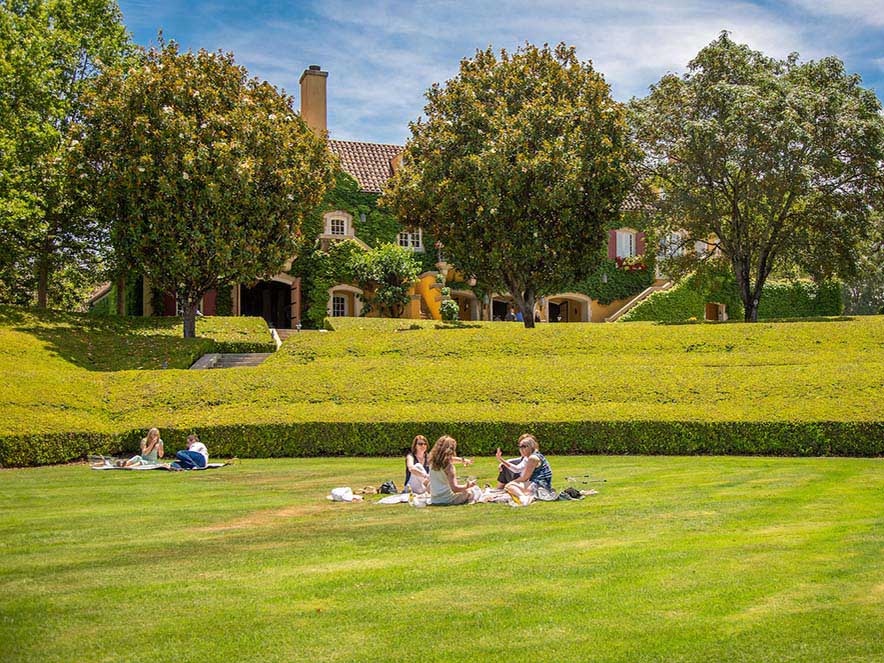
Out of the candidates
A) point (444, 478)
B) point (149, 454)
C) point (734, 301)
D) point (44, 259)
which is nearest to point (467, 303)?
point (734, 301)

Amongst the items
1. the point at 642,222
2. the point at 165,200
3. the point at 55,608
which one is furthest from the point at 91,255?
the point at 55,608

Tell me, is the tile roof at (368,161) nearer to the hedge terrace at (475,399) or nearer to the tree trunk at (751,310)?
the tree trunk at (751,310)

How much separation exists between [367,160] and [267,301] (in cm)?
1014

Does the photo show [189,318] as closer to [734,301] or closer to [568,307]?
[568,307]

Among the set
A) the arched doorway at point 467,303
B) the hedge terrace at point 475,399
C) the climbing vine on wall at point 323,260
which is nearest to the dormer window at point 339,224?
the climbing vine on wall at point 323,260

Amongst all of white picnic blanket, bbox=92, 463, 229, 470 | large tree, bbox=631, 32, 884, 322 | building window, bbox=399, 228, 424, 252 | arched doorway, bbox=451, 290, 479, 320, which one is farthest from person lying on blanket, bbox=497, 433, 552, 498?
building window, bbox=399, 228, 424, 252

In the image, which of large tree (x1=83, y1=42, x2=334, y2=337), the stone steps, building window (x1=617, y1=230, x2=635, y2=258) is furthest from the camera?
building window (x1=617, y1=230, x2=635, y2=258)

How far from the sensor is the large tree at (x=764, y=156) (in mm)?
35281

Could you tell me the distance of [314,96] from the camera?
46.6 meters

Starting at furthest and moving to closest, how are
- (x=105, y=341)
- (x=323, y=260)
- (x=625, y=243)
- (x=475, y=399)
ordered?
(x=625, y=243) → (x=323, y=260) → (x=105, y=341) → (x=475, y=399)

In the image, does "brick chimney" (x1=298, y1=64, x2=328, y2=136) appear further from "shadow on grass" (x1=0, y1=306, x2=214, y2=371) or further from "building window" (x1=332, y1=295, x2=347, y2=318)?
"shadow on grass" (x1=0, y1=306, x2=214, y2=371)

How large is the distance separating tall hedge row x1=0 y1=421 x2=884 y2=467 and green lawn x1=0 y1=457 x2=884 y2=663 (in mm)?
6594

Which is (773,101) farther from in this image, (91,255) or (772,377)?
(91,255)

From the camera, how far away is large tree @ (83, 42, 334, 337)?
96.8 feet
